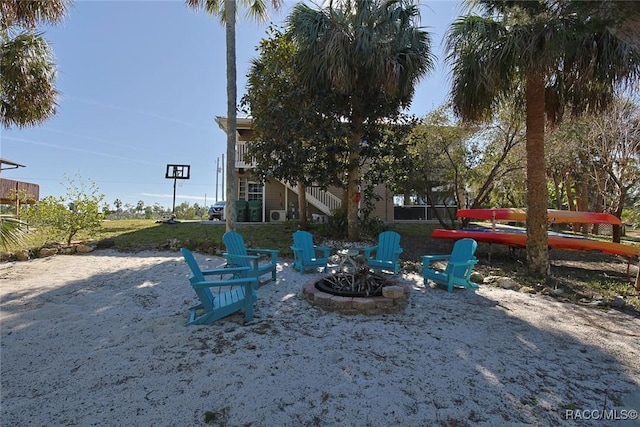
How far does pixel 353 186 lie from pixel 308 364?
7.39 m

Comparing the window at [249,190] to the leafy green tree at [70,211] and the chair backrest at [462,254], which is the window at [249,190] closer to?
the leafy green tree at [70,211]

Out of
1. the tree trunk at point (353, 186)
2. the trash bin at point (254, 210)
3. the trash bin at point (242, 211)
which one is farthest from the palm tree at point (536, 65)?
the trash bin at point (242, 211)

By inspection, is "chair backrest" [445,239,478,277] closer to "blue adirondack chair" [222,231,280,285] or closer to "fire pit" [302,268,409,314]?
"fire pit" [302,268,409,314]

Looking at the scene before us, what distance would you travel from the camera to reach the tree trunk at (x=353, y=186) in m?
9.68

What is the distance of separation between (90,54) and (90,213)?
5.33m

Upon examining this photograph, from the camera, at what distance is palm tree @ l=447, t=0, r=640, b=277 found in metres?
5.74

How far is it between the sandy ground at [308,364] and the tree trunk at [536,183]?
2.23 metres

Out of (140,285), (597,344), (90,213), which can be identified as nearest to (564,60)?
(597,344)

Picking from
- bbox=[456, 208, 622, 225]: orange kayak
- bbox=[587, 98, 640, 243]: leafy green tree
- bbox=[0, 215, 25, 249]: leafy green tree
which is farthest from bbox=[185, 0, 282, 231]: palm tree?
bbox=[587, 98, 640, 243]: leafy green tree

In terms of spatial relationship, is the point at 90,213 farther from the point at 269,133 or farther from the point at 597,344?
the point at 597,344

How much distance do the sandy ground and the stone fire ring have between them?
0.13 meters

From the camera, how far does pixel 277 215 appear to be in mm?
16359

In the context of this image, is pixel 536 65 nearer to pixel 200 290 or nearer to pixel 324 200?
pixel 200 290

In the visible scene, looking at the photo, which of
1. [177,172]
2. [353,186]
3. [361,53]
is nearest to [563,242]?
[353,186]
